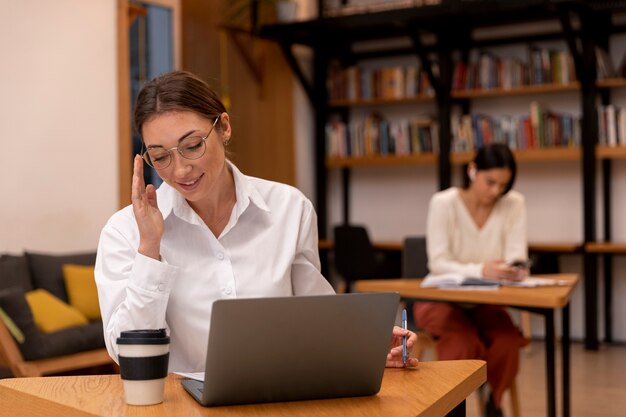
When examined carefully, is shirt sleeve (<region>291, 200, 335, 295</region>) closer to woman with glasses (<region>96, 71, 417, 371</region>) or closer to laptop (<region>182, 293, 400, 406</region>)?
woman with glasses (<region>96, 71, 417, 371</region>)

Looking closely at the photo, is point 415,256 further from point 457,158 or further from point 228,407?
point 228,407

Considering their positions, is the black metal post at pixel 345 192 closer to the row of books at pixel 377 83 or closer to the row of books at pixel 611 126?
the row of books at pixel 377 83

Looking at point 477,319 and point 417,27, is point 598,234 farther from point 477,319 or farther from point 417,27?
point 477,319

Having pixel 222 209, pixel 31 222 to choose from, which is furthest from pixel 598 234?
pixel 222 209

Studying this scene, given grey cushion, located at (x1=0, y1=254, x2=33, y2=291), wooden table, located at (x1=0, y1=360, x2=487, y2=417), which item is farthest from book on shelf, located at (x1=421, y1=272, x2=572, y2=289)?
grey cushion, located at (x1=0, y1=254, x2=33, y2=291)

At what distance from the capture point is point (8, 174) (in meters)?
5.56

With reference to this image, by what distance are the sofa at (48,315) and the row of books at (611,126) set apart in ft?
12.2

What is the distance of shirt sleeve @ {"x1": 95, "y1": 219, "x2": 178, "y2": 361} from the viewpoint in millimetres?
1825

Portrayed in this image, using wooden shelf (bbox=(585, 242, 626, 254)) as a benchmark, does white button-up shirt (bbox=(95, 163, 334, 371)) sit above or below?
above

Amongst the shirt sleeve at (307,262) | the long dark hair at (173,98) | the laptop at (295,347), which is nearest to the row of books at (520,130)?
the shirt sleeve at (307,262)

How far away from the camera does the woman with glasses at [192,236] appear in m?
1.86

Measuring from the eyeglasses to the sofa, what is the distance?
A: 2.75 m

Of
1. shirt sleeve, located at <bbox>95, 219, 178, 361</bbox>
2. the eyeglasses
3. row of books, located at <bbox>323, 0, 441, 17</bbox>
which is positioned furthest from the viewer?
row of books, located at <bbox>323, 0, 441, 17</bbox>

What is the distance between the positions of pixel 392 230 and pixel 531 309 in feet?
14.3
